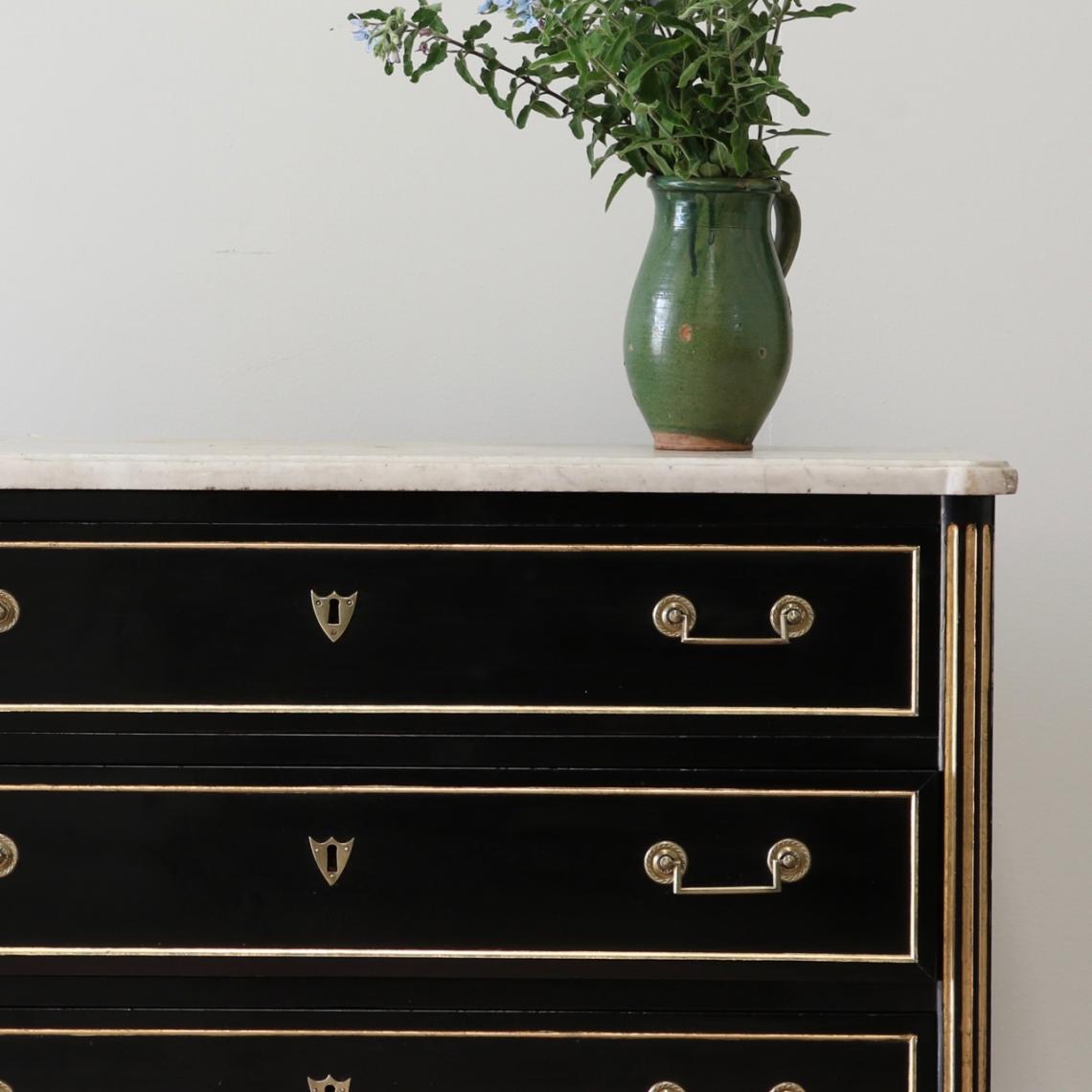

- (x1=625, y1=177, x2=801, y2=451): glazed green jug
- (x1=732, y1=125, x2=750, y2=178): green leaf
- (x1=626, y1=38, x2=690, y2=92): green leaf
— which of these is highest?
(x1=626, y1=38, x2=690, y2=92): green leaf

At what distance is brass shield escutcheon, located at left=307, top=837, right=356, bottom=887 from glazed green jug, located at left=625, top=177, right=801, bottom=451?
1.45ft

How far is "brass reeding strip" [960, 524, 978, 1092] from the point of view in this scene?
3.37 feet

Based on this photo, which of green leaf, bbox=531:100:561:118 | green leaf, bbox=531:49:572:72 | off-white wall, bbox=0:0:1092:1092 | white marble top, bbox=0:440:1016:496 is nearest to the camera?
white marble top, bbox=0:440:1016:496

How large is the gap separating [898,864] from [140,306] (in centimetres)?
111

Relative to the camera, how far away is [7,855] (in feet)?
3.44

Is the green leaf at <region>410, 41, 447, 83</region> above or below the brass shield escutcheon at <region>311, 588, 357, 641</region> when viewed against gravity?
above

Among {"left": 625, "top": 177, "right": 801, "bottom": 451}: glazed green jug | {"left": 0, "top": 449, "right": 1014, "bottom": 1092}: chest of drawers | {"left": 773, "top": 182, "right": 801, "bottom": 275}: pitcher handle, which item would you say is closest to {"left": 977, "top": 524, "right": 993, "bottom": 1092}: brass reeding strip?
{"left": 0, "top": 449, "right": 1014, "bottom": 1092}: chest of drawers

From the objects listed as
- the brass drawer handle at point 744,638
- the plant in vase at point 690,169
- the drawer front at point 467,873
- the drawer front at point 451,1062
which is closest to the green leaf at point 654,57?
the plant in vase at point 690,169

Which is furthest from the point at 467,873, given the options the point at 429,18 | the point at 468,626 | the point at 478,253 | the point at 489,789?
the point at 478,253

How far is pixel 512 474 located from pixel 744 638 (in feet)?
0.72

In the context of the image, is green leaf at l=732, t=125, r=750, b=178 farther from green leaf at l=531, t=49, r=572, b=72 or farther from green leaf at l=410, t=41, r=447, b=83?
green leaf at l=410, t=41, r=447, b=83

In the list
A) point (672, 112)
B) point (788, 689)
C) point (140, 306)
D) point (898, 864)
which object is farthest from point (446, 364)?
point (898, 864)

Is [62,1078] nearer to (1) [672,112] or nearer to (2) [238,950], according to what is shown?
(2) [238,950]

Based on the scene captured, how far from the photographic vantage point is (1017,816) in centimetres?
166
